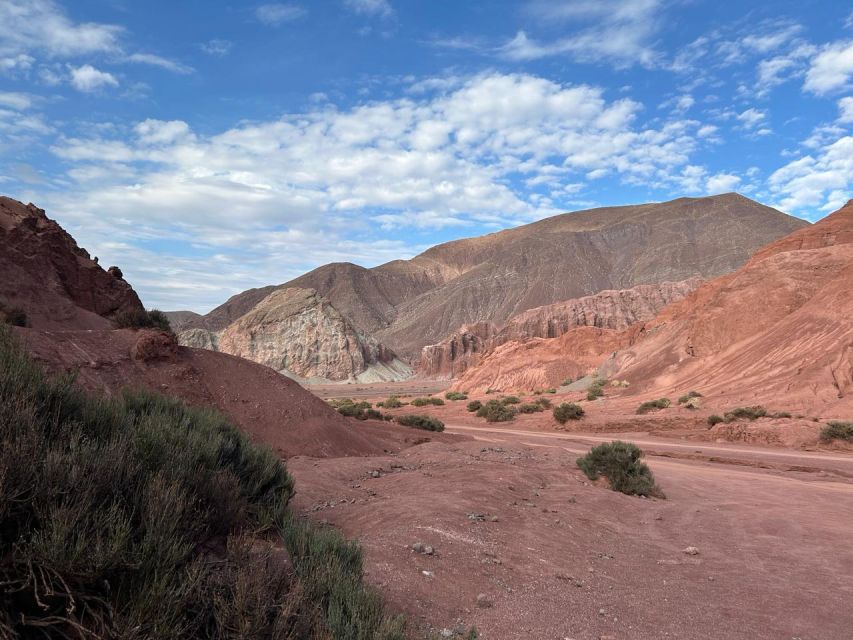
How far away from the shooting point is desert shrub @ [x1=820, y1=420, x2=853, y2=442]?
704 inches

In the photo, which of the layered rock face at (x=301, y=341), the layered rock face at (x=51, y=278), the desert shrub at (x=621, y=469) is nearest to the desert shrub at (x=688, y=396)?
the desert shrub at (x=621, y=469)

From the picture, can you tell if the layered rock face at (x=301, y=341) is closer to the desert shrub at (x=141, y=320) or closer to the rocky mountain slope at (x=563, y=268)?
the rocky mountain slope at (x=563, y=268)

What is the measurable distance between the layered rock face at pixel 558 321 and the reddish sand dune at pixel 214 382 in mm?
56495

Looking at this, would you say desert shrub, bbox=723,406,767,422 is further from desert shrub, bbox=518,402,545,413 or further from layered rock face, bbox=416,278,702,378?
layered rock face, bbox=416,278,702,378

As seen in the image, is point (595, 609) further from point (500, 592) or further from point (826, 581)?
point (826, 581)

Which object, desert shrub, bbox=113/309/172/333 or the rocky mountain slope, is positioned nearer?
desert shrub, bbox=113/309/172/333

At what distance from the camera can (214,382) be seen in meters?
14.0

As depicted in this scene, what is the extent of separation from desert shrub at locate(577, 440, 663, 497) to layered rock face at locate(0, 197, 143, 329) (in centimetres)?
1520

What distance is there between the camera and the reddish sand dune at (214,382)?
38.7 feet

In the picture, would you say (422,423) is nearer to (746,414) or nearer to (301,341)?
(746,414)

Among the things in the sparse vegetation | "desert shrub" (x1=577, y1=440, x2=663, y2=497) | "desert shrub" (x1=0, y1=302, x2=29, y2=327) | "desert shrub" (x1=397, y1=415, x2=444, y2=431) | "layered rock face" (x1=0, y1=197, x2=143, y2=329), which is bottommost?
"desert shrub" (x1=397, y1=415, x2=444, y2=431)

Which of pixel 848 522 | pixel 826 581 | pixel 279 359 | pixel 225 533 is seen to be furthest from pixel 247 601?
pixel 279 359

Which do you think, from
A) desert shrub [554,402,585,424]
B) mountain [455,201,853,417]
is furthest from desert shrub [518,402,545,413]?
mountain [455,201,853,417]

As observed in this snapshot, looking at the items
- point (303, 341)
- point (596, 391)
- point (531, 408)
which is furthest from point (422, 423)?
point (303, 341)
